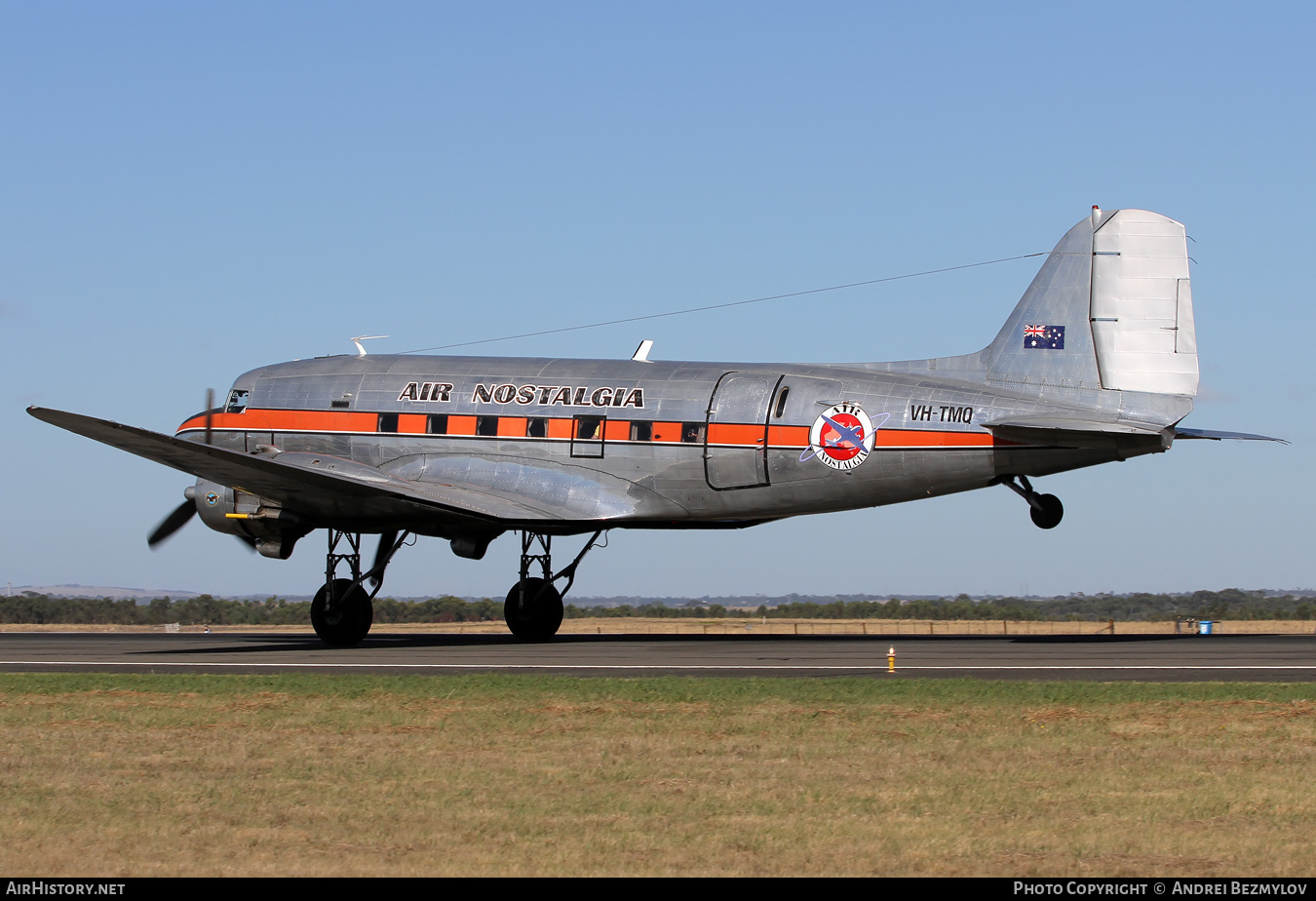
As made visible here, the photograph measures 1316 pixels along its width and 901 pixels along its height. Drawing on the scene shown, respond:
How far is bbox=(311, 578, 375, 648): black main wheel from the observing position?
30.3 m

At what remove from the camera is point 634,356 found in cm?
3155

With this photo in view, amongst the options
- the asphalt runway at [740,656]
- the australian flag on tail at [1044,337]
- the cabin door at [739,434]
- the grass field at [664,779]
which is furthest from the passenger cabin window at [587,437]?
the grass field at [664,779]

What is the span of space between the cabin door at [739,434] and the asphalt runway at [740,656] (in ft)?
11.8

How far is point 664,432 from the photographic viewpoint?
29.5m

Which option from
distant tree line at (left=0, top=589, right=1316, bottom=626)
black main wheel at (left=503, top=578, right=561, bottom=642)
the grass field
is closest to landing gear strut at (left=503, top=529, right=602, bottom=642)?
black main wheel at (left=503, top=578, right=561, bottom=642)

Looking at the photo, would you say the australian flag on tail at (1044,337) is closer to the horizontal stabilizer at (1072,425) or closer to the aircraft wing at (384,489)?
the horizontal stabilizer at (1072,425)

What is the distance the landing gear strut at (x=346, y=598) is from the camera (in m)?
30.3

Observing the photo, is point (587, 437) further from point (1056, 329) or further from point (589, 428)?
point (1056, 329)

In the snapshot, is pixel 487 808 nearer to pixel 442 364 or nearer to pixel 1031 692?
pixel 1031 692

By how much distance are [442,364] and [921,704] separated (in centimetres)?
1720

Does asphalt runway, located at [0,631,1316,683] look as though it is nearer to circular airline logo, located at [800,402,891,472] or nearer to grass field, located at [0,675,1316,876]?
grass field, located at [0,675,1316,876]

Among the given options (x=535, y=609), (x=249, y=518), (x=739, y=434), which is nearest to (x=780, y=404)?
(x=739, y=434)

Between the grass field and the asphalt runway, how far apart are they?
2.02 meters

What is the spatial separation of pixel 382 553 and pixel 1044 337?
1490cm
